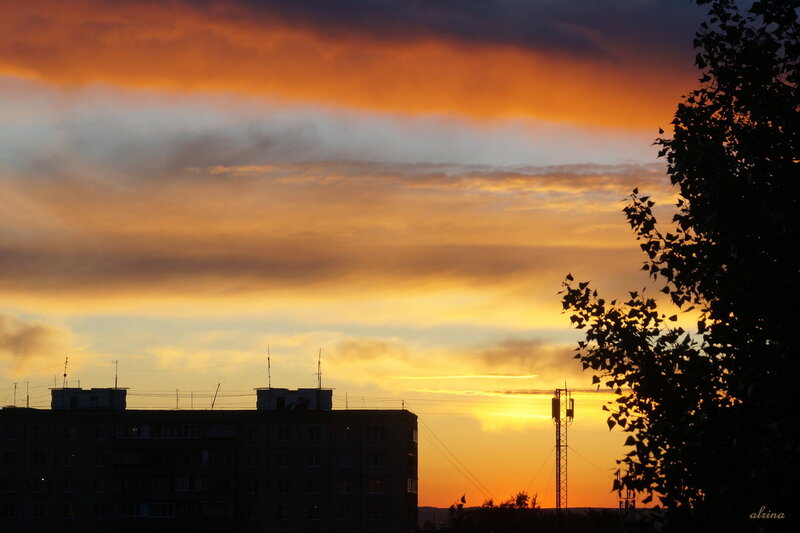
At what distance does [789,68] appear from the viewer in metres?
28.4

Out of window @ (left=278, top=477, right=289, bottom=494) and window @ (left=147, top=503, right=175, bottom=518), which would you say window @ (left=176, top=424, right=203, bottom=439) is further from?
window @ (left=278, top=477, right=289, bottom=494)

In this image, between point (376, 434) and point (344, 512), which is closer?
point (344, 512)

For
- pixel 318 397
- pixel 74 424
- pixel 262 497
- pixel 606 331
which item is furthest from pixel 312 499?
pixel 606 331

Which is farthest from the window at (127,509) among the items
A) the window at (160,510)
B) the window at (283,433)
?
the window at (283,433)

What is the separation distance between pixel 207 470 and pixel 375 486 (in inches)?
885

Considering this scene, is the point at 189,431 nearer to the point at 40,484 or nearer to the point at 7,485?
the point at 40,484

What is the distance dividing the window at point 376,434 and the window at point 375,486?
5.37 meters

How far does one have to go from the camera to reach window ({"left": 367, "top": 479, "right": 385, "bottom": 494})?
151 metres

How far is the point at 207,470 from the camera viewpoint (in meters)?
153

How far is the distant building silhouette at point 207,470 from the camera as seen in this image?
151 metres

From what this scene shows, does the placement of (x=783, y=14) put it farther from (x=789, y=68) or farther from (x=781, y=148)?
(x=781, y=148)

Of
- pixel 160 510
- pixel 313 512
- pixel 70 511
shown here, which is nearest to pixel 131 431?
pixel 160 510

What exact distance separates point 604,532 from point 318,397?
4482cm

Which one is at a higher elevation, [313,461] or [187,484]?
[313,461]
